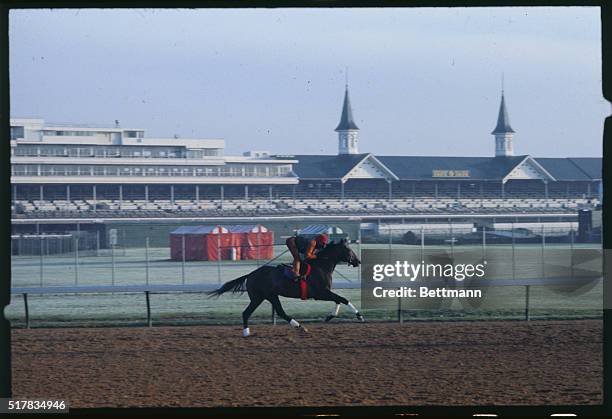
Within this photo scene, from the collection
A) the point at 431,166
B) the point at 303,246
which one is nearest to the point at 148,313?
the point at 303,246

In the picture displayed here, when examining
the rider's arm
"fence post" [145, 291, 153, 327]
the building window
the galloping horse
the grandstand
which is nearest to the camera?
the building window

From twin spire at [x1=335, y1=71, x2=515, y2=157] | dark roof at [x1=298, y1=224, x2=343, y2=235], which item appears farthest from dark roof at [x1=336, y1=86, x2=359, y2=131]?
dark roof at [x1=298, y1=224, x2=343, y2=235]

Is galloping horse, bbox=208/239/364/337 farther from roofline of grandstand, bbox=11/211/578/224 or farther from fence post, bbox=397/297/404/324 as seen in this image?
fence post, bbox=397/297/404/324

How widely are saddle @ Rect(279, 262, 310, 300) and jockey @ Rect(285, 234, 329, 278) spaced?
0.12 feet

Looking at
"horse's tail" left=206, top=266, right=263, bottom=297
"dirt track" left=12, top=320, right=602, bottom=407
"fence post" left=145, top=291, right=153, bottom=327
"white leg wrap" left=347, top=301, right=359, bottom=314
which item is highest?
"horse's tail" left=206, top=266, right=263, bottom=297

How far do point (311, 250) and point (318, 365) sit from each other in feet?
2.71

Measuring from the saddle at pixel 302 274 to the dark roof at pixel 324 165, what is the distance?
111cm

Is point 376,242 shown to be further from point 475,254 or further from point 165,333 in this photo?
point 165,333

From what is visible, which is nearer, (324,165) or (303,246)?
(324,165)

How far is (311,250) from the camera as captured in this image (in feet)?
23.2

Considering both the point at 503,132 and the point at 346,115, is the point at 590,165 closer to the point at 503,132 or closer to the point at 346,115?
the point at 503,132

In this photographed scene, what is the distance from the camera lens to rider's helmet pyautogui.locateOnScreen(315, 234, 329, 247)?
683cm

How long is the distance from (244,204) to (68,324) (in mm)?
2082

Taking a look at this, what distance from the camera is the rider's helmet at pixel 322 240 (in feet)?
22.4
